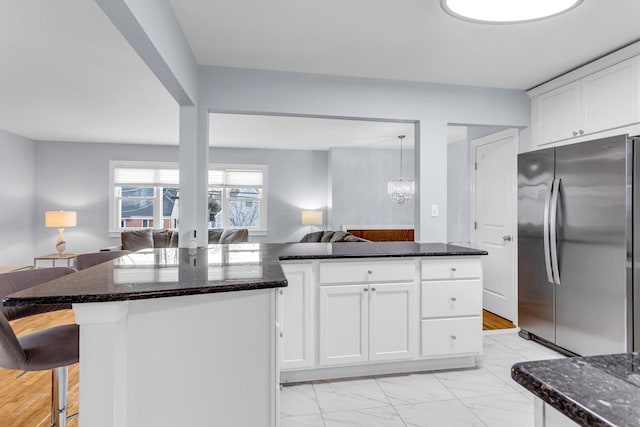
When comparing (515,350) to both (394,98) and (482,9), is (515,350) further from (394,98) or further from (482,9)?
(482,9)

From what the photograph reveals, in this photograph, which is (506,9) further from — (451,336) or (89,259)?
(89,259)

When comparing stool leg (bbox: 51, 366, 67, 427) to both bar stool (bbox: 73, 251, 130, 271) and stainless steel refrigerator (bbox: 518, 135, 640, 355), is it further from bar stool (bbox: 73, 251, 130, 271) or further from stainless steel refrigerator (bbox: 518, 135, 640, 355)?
stainless steel refrigerator (bbox: 518, 135, 640, 355)

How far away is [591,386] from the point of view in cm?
57

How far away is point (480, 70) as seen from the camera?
9.85 feet

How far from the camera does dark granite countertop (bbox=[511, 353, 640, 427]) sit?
19.4 inches

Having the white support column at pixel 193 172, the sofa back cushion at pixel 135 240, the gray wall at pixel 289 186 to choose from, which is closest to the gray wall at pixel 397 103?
the white support column at pixel 193 172

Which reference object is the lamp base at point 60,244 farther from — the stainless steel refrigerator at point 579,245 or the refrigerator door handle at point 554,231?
the refrigerator door handle at point 554,231

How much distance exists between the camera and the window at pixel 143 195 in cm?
664

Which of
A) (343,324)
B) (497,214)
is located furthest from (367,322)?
(497,214)

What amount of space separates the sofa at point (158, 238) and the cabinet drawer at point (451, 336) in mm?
4075

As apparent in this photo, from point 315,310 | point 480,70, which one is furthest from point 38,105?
point 480,70

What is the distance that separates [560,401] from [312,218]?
6262 mm

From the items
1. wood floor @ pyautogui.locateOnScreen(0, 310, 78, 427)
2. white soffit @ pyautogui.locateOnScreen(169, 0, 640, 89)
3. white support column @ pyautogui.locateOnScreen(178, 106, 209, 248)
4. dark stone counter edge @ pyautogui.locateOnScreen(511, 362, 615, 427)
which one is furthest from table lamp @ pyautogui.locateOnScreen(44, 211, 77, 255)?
dark stone counter edge @ pyautogui.locateOnScreen(511, 362, 615, 427)

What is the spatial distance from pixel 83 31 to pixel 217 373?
243cm
